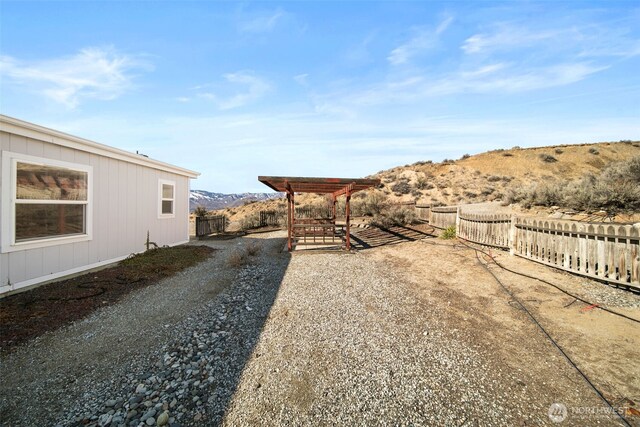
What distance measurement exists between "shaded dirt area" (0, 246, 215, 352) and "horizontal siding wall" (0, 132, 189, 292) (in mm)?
467

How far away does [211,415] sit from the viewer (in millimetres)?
2492

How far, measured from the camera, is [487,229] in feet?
29.4

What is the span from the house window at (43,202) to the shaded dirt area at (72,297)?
1109mm

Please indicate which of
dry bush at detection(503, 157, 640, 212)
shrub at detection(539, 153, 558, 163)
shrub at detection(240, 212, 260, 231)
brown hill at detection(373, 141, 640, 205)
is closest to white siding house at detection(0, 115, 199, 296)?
shrub at detection(240, 212, 260, 231)

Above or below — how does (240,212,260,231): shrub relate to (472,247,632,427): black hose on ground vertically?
above

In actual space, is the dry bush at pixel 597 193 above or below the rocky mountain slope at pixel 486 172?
below

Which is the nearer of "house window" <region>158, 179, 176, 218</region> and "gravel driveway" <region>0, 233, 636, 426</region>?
"gravel driveway" <region>0, 233, 636, 426</region>

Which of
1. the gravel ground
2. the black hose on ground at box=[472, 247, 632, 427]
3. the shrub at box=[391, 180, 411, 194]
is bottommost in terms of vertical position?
the gravel ground

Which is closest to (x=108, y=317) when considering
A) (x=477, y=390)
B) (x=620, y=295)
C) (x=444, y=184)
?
(x=477, y=390)

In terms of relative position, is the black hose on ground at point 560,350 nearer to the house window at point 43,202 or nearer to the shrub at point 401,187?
the house window at point 43,202

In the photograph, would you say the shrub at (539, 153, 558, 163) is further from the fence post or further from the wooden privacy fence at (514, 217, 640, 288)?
the wooden privacy fence at (514, 217, 640, 288)

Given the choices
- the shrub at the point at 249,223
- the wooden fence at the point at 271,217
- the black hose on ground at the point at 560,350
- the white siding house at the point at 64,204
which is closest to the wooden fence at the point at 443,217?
the black hose on ground at the point at 560,350

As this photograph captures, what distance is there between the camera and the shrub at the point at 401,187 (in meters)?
29.7

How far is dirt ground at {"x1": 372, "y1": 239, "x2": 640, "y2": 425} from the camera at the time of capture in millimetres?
2922
